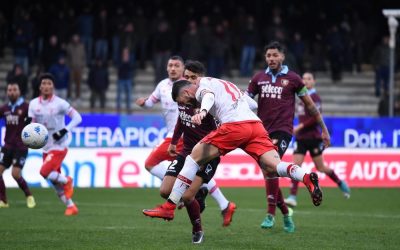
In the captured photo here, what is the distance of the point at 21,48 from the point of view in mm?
29906

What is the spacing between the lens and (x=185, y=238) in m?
12.3

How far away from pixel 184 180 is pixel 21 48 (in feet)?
63.7

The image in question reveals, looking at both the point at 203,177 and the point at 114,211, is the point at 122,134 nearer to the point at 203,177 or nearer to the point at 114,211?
the point at 114,211

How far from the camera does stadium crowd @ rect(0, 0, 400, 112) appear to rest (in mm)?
29578

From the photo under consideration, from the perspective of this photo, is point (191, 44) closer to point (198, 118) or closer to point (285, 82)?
point (285, 82)

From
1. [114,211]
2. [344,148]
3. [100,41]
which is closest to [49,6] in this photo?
[100,41]

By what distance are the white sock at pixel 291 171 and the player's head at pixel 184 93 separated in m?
1.35

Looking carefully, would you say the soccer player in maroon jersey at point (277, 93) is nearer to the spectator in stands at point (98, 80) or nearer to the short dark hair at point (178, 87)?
the short dark hair at point (178, 87)

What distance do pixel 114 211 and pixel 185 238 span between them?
434cm

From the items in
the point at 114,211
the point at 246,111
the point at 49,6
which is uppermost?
the point at 49,6

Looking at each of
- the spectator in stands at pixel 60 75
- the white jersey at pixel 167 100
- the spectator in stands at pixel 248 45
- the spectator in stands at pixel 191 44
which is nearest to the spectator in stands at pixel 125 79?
the spectator in stands at pixel 60 75

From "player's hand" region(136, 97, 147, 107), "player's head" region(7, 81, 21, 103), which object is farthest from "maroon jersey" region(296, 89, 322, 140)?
"player's head" region(7, 81, 21, 103)

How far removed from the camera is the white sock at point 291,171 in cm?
1144

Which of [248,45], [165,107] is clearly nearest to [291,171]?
[165,107]
